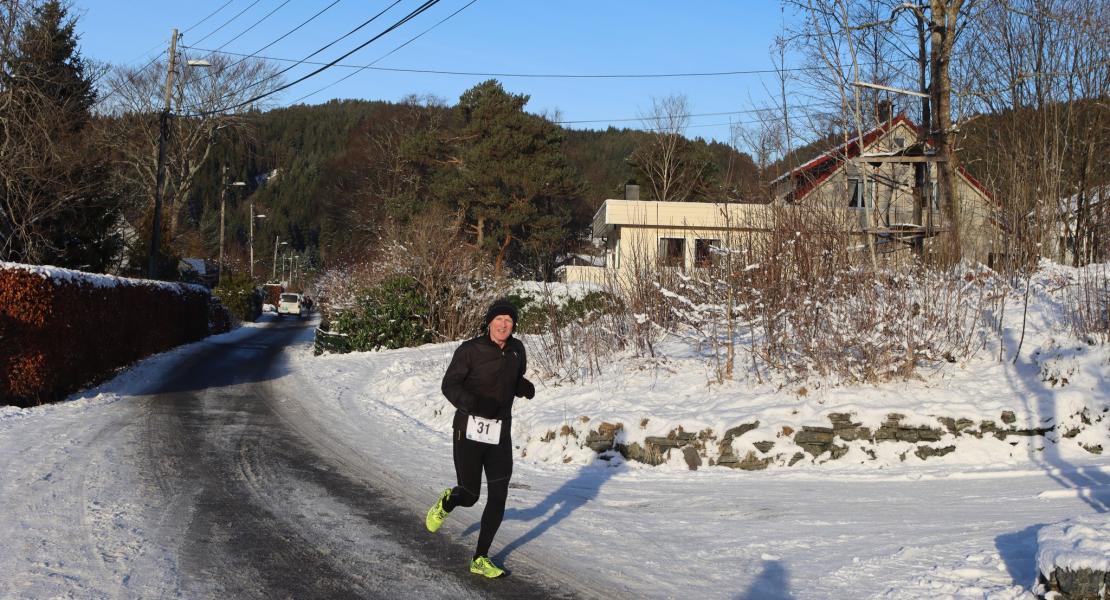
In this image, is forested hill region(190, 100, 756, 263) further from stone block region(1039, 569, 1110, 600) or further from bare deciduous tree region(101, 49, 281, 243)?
stone block region(1039, 569, 1110, 600)

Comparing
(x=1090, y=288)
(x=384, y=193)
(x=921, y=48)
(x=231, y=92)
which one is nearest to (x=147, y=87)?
(x=231, y=92)

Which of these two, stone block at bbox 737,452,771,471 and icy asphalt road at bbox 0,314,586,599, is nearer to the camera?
icy asphalt road at bbox 0,314,586,599

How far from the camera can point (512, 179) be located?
158 ft

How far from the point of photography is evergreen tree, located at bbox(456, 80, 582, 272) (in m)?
48.3

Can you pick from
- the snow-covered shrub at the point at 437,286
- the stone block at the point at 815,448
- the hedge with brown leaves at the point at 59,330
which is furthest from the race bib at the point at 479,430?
the snow-covered shrub at the point at 437,286

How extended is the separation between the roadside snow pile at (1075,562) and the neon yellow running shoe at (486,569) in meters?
3.34

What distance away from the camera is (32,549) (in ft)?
21.4

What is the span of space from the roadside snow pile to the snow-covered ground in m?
0.03

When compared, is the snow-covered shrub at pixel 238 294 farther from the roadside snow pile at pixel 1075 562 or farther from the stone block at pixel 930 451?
the roadside snow pile at pixel 1075 562

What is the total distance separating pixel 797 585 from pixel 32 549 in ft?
17.2

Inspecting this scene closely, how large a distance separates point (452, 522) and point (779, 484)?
3829 mm

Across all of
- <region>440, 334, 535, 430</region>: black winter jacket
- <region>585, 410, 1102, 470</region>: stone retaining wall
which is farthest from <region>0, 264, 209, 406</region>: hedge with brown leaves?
<region>440, 334, 535, 430</region>: black winter jacket

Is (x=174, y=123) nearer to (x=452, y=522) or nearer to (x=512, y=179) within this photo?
(x=512, y=179)

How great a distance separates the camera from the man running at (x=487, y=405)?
6.62 m
